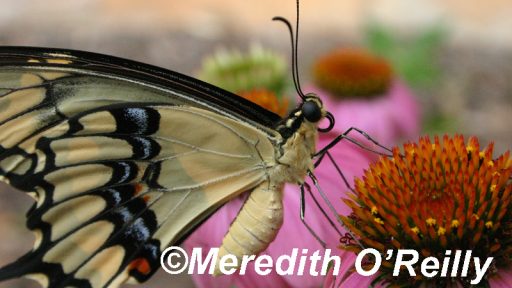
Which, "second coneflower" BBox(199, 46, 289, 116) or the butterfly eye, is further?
"second coneflower" BBox(199, 46, 289, 116)

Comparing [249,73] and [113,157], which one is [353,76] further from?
[113,157]

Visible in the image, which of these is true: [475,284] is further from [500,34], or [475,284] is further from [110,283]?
[500,34]

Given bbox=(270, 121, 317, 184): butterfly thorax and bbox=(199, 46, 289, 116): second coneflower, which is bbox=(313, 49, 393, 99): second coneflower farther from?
bbox=(270, 121, 317, 184): butterfly thorax

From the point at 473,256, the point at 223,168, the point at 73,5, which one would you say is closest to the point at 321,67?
the point at 223,168

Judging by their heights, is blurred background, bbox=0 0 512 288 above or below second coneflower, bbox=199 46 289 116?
above

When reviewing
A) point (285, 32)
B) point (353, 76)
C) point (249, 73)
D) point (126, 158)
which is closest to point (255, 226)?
point (126, 158)

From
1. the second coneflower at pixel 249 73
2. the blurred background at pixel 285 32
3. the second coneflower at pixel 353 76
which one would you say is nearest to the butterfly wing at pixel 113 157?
the second coneflower at pixel 249 73

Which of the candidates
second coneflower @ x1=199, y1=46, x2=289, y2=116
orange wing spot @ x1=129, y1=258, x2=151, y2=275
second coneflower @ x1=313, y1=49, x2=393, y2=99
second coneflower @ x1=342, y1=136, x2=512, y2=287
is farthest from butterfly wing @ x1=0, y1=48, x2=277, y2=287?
second coneflower @ x1=313, y1=49, x2=393, y2=99
